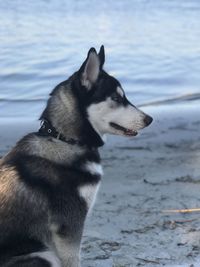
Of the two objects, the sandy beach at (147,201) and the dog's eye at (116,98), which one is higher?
the dog's eye at (116,98)

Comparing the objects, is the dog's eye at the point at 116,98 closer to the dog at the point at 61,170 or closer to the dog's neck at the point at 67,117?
the dog at the point at 61,170

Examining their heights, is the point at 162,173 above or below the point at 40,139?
below

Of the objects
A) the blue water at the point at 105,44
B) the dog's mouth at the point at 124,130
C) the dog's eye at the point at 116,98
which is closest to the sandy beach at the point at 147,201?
the dog's mouth at the point at 124,130

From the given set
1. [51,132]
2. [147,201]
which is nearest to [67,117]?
[51,132]

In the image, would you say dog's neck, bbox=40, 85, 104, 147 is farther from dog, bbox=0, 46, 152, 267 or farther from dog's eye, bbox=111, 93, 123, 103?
dog's eye, bbox=111, 93, 123, 103

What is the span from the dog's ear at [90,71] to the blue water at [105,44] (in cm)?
424

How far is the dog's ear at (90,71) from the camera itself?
11.8 feet

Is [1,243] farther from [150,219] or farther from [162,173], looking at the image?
[162,173]

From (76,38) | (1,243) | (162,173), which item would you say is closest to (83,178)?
(1,243)

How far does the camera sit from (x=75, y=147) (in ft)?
12.0

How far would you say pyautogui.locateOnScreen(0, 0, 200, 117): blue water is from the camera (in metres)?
8.86

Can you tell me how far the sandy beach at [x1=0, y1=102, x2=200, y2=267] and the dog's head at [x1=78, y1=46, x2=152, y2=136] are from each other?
919 mm

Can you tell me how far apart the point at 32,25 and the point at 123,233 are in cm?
976

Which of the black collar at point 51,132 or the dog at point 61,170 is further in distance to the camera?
the black collar at point 51,132
